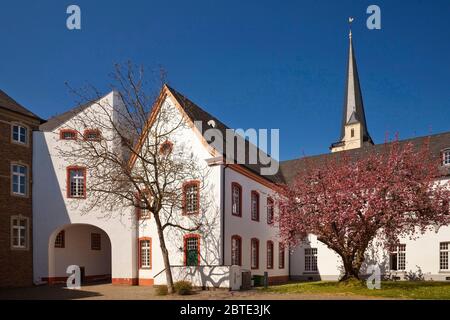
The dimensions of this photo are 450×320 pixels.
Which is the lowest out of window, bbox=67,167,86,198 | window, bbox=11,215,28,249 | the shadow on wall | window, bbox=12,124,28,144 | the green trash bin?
the green trash bin

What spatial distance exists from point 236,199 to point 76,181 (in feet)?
33.0

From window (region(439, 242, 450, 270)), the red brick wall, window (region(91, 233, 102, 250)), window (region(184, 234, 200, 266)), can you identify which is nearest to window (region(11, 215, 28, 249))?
the red brick wall

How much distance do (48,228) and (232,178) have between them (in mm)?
11737

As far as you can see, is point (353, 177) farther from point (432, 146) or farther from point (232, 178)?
point (432, 146)

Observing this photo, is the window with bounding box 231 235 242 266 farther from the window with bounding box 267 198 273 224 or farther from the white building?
the window with bounding box 267 198 273 224

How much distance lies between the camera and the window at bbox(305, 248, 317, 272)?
118ft

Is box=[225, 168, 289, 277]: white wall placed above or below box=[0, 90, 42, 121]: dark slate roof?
below

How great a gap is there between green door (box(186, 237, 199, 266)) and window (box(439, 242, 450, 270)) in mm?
16799

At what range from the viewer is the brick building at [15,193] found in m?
27.0

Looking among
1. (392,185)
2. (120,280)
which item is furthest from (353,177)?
(120,280)

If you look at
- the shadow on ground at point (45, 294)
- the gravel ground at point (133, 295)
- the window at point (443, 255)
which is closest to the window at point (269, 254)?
the gravel ground at point (133, 295)

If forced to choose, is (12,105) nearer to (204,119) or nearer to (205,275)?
(204,119)

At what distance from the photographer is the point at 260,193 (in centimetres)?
3184

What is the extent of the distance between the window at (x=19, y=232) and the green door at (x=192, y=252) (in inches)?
394
